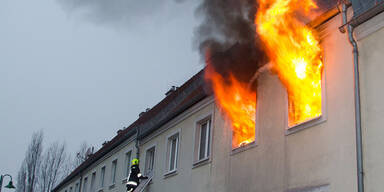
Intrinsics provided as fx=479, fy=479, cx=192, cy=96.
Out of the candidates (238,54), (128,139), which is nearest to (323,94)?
(238,54)

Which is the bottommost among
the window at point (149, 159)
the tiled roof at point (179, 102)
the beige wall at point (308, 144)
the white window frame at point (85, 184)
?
the beige wall at point (308, 144)

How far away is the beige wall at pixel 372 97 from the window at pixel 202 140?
260 inches

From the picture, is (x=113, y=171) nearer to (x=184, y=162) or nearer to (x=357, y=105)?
(x=184, y=162)

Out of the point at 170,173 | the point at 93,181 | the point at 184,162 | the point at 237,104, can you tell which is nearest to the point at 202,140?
the point at 184,162

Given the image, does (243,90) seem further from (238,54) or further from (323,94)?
(323,94)

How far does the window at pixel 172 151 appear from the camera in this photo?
53.7 ft

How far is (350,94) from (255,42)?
3099mm

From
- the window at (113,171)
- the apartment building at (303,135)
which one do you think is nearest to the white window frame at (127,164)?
the window at (113,171)

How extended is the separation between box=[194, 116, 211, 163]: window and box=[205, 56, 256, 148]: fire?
1573mm

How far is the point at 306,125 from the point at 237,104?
3473mm

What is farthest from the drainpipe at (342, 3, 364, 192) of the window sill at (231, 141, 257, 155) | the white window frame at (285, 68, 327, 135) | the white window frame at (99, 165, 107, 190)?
the white window frame at (99, 165, 107, 190)

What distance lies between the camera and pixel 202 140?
1477cm

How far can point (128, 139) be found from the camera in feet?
71.4

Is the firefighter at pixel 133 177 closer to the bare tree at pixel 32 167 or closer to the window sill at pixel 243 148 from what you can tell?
the window sill at pixel 243 148
